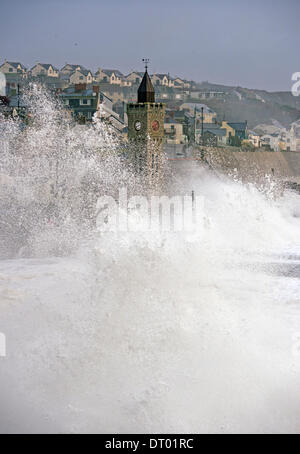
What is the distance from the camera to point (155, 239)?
67.8 feet

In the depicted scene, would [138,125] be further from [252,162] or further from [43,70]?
[43,70]

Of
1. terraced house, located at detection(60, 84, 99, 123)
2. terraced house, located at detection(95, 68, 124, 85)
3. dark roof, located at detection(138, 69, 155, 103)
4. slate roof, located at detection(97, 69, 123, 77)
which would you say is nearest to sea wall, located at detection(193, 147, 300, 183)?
dark roof, located at detection(138, 69, 155, 103)

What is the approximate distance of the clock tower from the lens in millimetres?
36031

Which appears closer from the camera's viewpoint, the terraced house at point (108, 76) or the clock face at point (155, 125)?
the clock face at point (155, 125)

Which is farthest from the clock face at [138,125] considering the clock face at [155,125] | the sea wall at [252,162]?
the sea wall at [252,162]

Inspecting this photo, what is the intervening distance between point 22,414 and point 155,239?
12635 millimetres

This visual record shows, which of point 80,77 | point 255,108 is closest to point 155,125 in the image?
point 80,77
